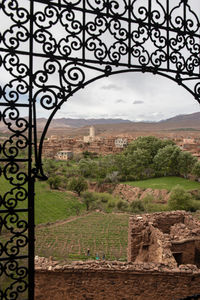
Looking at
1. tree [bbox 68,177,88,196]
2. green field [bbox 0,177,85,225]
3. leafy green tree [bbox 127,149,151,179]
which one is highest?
leafy green tree [bbox 127,149,151,179]

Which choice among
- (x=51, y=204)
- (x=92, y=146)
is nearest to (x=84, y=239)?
(x=51, y=204)

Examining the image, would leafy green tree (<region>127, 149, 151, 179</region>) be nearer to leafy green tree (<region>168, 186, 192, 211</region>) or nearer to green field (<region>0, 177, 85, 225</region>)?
green field (<region>0, 177, 85, 225</region>)

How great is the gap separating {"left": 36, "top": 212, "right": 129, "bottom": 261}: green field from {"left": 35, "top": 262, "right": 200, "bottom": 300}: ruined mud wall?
20.2 feet

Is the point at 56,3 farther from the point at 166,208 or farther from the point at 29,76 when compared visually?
the point at 166,208

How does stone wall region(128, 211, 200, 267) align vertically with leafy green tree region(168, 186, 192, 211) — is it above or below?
above

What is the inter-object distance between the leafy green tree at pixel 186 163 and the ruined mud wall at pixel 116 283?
29.4m

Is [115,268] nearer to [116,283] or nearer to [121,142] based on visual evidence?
[116,283]

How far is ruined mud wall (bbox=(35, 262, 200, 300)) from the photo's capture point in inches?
211

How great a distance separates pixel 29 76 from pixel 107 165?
122 feet

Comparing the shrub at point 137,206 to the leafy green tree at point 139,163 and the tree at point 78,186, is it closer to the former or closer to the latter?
the tree at point 78,186

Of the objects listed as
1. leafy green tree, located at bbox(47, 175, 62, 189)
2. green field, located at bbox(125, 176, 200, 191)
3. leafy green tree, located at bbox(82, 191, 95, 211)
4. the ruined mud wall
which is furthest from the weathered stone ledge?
leafy green tree, located at bbox(47, 175, 62, 189)

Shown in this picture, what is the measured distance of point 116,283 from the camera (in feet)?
17.7

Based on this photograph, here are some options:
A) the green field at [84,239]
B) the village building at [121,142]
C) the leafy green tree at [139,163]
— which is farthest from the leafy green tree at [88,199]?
the village building at [121,142]

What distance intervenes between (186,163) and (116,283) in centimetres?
3021
